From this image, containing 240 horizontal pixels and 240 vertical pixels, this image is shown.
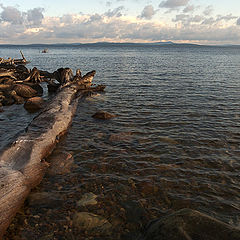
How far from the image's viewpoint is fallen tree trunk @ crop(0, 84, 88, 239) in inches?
193

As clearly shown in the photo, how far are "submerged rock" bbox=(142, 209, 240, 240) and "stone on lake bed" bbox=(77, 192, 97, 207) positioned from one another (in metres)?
1.96

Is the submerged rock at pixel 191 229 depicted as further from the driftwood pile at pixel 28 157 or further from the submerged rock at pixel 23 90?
the submerged rock at pixel 23 90

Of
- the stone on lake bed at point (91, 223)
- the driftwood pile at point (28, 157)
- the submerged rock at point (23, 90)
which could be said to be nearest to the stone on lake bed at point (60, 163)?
the driftwood pile at point (28, 157)

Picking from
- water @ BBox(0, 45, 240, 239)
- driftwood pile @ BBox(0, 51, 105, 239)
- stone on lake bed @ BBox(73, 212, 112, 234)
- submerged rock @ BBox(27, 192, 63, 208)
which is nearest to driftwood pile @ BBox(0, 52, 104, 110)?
water @ BBox(0, 45, 240, 239)

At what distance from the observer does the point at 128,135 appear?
31.1 ft

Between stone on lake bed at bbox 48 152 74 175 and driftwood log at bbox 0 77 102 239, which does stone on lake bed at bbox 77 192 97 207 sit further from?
driftwood log at bbox 0 77 102 239

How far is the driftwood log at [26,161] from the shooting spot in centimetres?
492

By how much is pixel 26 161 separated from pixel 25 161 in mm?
30

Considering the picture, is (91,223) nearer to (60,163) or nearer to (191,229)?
(191,229)

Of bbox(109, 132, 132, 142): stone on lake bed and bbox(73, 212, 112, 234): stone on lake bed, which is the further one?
bbox(109, 132, 132, 142): stone on lake bed

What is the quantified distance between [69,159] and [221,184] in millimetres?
5239

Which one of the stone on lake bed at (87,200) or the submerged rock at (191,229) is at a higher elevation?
the submerged rock at (191,229)

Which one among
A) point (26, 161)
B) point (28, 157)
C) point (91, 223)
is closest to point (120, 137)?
point (28, 157)

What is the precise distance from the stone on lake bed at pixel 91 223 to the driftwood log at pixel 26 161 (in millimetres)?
1569
